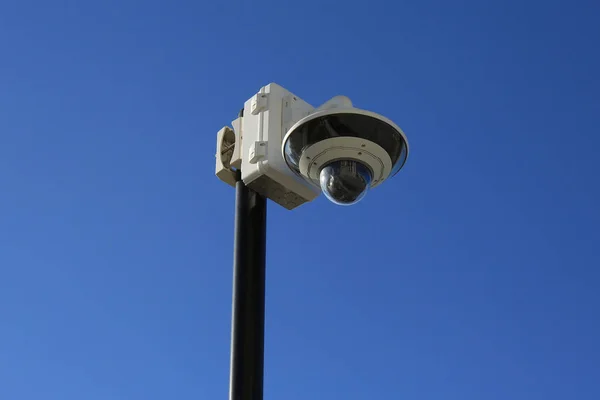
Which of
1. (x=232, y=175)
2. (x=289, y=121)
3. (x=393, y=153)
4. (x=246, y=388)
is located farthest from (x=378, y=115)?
(x=246, y=388)

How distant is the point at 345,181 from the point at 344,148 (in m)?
0.13

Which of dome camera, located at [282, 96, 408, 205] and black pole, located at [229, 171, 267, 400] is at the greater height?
dome camera, located at [282, 96, 408, 205]

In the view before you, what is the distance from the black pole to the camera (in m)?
3.31

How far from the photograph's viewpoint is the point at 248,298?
3490 millimetres

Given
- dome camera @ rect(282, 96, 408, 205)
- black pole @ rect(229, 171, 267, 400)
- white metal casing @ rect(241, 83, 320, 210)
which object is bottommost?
black pole @ rect(229, 171, 267, 400)

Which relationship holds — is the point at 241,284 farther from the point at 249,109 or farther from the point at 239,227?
the point at 249,109

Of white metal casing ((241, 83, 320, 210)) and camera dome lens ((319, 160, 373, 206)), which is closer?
camera dome lens ((319, 160, 373, 206))

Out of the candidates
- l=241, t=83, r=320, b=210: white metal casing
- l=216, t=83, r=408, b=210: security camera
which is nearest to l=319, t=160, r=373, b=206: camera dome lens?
l=216, t=83, r=408, b=210: security camera

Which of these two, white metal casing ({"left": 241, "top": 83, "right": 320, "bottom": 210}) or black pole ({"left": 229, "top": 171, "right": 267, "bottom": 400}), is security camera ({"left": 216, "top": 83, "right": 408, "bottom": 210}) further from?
black pole ({"left": 229, "top": 171, "right": 267, "bottom": 400})

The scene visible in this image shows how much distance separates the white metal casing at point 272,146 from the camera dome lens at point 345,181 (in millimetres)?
283

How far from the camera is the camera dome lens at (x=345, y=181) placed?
11.5ft

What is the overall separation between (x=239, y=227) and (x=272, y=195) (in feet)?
0.89

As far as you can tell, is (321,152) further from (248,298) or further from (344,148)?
(248,298)

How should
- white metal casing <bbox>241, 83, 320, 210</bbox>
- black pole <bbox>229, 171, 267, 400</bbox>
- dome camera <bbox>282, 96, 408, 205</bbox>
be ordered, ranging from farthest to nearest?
white metal casing <bbox>241, 83, 320, 210</bbox> < dome camera <bbox>282, 96, 408, 205</bbox> < black pole <bbox>229, 171, 267, 400</bbox>
